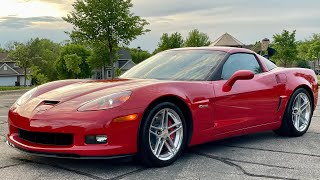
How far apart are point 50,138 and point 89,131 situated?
40 cm

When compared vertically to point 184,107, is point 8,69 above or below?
below

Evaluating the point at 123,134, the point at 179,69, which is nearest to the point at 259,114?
the point at 179,69

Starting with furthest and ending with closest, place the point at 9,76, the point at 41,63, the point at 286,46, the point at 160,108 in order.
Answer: the point at 9,76, the point at 41,63, the point at 286,46, the point at 160,108

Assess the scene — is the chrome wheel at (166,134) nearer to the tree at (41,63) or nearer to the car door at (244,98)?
the car door at (244,98)

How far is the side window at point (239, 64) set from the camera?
16.8 feet

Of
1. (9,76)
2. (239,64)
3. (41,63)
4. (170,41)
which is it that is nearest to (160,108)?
(239,64)

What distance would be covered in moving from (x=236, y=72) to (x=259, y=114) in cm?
72

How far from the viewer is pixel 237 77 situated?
4.89 metres

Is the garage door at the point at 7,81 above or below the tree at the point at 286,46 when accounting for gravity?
below

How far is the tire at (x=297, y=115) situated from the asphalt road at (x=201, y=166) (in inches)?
23.5

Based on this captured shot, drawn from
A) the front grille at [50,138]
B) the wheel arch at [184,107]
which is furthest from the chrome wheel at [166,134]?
the front grille at [50,138]

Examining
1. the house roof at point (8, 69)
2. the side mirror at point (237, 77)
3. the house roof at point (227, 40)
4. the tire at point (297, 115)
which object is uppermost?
the house roof at point (227, 40)

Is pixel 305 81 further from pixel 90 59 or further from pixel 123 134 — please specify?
pixel 90 59

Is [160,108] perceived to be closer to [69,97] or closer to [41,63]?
[69,97]
